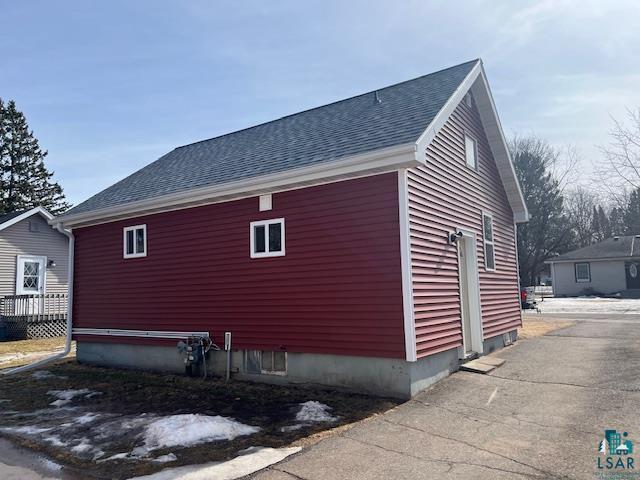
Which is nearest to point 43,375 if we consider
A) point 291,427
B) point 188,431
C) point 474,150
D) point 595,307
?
point 188,431

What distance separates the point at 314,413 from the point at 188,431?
168 cm

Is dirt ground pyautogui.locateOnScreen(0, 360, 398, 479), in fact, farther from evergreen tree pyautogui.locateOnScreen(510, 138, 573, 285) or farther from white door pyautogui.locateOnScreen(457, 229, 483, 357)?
evergreen tree pyautogui.locateOnScreen(510, 138, 573, 285)

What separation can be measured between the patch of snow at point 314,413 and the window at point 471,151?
633 centimetres

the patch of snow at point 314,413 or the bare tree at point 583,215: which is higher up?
the bare tree at point 583,215

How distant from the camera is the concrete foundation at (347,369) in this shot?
284 inches

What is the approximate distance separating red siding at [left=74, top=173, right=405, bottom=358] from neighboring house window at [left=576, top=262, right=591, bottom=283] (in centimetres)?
3206

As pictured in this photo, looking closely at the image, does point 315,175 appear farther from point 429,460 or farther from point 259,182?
point 429,460

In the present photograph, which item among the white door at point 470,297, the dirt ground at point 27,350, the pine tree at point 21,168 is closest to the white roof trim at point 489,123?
the white door at point 470,297

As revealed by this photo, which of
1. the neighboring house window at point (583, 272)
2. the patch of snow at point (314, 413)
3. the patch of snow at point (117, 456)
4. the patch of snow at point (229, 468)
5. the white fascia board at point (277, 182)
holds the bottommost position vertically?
the patch of snow at point (117, 456)

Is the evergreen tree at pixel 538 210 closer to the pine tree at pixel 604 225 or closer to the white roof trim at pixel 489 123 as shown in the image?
the pine tree at pixel 604 225

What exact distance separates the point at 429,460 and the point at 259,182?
538 cm

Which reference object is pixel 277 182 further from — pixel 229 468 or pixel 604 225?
pixel 604 225

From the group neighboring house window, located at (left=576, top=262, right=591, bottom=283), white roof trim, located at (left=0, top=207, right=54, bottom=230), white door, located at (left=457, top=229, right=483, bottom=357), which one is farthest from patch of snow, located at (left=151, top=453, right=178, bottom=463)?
neighboring house window, located at (left=576, top=262, right=591, bottom=283)

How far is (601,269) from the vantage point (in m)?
33.4
